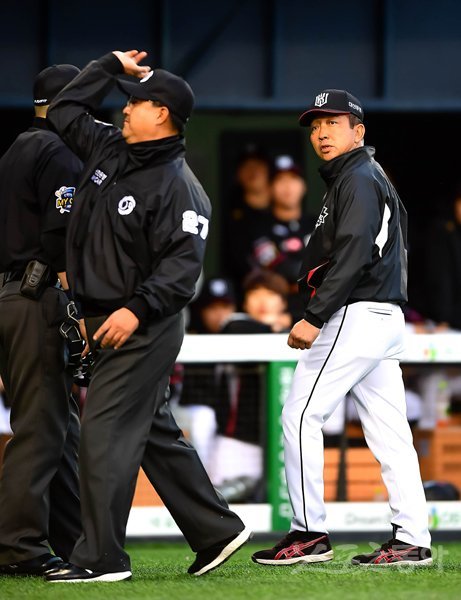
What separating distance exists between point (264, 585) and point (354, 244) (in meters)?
1.39

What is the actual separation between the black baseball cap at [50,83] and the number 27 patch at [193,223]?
97 centimetres

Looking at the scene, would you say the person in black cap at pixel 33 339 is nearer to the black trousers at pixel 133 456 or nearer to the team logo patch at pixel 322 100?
the black trousers at pixel 133 456

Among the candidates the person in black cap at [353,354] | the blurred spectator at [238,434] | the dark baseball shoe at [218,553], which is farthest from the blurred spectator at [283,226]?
the dark baseball shoe at [218,553]

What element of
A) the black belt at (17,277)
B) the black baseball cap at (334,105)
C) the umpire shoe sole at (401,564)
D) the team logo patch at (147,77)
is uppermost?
the team logo patch at (147,77)

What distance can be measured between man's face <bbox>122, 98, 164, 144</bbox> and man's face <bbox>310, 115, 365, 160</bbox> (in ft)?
2.89

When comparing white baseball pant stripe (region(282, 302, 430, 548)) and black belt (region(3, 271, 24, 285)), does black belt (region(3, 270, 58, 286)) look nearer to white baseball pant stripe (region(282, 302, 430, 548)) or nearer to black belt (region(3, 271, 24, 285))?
black belt (region(3, 271, 24, 285))

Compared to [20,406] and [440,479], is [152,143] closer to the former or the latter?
[20,406]

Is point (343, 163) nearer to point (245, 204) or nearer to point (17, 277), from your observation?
point (17, 277)

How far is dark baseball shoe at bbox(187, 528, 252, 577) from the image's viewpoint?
5.50 metres

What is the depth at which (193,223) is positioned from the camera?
5.32 metres

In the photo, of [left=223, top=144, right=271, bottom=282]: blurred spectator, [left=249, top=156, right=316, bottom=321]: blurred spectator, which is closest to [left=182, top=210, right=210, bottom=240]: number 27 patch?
[left=249, top=156, right=316, bottom=321]: blurred spectator

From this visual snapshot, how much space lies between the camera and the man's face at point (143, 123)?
5.44 meters

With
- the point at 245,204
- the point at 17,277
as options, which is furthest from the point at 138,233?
the point at 245,204

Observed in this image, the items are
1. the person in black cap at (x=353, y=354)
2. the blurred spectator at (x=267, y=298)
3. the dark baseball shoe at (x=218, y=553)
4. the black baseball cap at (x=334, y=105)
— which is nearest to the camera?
the dark baseball shoe at (x=218, y=553)
